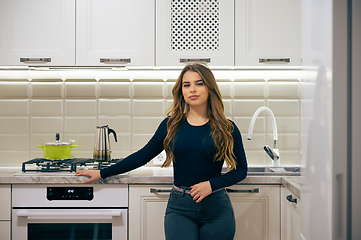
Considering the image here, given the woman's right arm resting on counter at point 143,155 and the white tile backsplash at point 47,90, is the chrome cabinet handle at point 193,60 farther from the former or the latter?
the white tile backsplash at point 47,90

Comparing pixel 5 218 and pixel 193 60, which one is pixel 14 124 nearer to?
pixel 5 218

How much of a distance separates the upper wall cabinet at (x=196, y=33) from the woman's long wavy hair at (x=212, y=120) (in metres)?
0.45

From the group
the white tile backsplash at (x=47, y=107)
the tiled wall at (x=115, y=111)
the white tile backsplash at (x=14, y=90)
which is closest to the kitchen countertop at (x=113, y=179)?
the tiled wall at (x=115, y=111)

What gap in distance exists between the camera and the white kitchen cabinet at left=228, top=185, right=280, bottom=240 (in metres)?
1.62

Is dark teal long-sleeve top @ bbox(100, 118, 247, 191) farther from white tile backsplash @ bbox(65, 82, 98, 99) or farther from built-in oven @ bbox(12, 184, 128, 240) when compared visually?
white tile backsplash @ bbox(65, 82, 98, 99)

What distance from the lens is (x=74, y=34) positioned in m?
1.82

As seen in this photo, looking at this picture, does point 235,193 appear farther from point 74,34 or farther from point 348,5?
point 74,34

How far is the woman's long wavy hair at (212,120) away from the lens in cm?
130

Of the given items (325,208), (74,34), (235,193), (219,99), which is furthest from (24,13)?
(325,208)

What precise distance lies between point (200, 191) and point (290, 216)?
24.7 inches

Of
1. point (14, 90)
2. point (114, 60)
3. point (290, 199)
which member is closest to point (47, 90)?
point (14, 90)

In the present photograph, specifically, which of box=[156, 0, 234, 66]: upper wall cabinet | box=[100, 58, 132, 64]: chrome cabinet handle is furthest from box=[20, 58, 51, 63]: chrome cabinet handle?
box=[156, 0, 234, 66]: upper wall cabinet

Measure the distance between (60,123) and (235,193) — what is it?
1.38 metres

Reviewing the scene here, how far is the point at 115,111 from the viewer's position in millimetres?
2180
